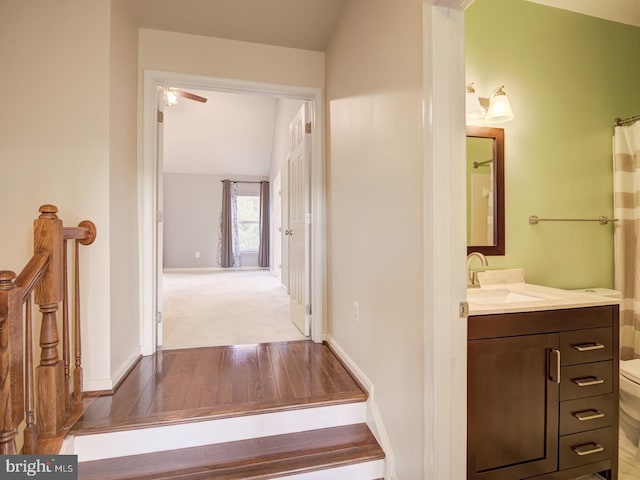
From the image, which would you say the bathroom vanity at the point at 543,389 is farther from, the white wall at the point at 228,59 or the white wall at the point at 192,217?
the white wall at the point at 192,217

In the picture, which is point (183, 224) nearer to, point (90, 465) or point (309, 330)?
point (309, 330)

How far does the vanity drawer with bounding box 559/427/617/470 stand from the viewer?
1388mm

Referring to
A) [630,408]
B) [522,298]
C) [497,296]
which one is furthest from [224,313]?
[630,408]

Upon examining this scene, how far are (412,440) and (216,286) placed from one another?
464cm

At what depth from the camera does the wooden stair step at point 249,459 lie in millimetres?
1329

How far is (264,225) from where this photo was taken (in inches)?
305

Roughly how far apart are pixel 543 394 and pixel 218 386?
167cm

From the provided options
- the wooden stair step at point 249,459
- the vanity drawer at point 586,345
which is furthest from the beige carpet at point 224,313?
the vanity drawer at point 586,345

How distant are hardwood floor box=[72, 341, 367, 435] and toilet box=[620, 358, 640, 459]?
1532 millimetres

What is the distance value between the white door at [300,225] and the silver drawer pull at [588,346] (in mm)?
1755

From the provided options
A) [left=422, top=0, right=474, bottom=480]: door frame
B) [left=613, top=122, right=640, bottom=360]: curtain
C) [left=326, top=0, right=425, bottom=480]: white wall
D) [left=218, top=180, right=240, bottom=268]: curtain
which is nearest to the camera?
[left=422, top=0, right=474, bottom=480]: door frame

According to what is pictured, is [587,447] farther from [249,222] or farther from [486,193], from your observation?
[249,222]

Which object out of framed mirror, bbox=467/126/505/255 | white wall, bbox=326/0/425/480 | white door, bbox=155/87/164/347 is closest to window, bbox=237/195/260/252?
white door, bbox=155/87/164/347

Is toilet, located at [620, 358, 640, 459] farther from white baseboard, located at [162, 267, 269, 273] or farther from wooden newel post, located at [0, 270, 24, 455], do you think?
white baseboard, located at [162, 267, 269, 273]
